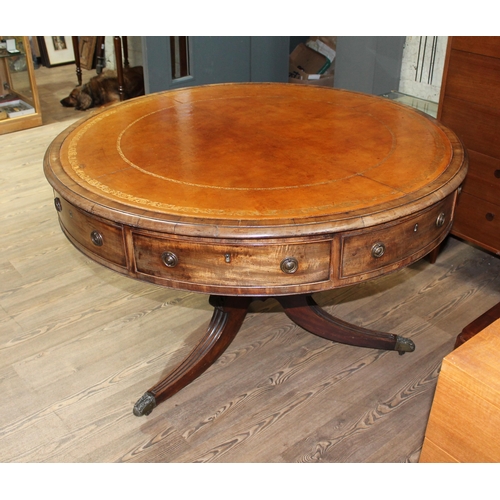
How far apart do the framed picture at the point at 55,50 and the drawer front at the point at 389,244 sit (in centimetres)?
577

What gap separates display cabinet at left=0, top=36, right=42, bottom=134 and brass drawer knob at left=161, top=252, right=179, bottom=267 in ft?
12.2

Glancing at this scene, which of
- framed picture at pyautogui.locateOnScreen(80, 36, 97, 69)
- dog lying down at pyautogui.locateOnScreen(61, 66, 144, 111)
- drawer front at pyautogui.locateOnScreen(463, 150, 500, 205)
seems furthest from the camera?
framed picture at pyautogui.locateOnScreen(80, 36, 97, 69)

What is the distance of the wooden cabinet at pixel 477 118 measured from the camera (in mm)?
2652

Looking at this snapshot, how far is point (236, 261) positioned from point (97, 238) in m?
0.43

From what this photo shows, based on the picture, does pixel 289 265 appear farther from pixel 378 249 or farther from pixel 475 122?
pixel 475 122

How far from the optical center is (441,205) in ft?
6.08

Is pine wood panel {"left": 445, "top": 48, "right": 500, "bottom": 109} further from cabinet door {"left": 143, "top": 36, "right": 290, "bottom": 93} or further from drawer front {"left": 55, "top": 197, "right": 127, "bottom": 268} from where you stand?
cabinet door {"left": 143, "top": 36, "right": 290, "bottom": 93}

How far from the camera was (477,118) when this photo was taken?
2768mm

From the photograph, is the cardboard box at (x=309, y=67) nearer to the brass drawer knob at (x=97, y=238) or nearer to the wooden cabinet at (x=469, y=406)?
the brass drawer knob at (x=97, y=238)

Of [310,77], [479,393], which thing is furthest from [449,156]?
[310,77]

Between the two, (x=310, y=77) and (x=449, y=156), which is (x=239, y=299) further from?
(x=310, y=77)

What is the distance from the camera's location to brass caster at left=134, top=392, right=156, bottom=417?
2258 millimetres

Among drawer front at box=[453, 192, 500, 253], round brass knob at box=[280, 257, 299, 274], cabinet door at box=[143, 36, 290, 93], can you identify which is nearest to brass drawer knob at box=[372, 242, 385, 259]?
round brass knob at box=[280, 257, 299, 274]

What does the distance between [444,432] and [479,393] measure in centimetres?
16
